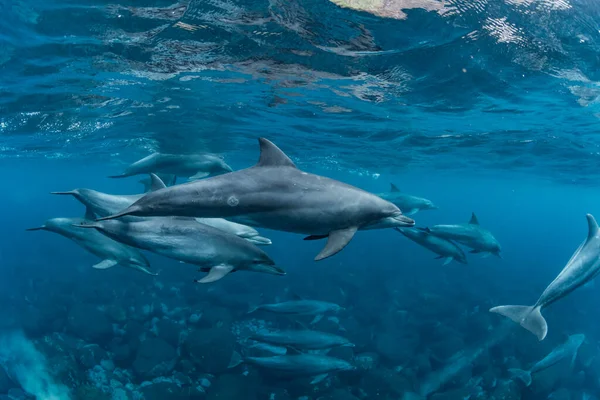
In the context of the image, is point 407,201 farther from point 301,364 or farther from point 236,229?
point 236,229

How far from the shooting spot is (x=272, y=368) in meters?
10.0

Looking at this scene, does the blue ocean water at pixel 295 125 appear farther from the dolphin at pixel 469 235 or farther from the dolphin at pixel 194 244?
the dolphin at pixel 194 244

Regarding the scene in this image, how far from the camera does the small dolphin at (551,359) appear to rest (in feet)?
33.2

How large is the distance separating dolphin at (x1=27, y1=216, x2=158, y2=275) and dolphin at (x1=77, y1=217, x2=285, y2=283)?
172cm

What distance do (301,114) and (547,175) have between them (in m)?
30.6

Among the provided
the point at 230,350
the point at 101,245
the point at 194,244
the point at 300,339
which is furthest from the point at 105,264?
the point at 230,350

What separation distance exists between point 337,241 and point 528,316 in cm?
529

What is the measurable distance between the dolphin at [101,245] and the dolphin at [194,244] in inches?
67.7

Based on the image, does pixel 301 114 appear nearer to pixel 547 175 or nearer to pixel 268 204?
pixel 268 204

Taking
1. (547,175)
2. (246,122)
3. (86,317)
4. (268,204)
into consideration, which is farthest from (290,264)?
(547,175)

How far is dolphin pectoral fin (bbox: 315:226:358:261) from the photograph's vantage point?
387 cm

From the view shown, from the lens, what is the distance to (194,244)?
559cm

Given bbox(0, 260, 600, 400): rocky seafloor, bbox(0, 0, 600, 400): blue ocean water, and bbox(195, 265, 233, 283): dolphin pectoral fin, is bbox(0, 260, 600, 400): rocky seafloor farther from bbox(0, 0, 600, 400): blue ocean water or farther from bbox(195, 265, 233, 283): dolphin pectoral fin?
bbox(195, 265, 233, 283): dolphin pectoral fin

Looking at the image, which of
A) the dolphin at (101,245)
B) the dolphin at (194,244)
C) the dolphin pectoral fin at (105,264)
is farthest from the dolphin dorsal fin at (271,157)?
the dolphin pectoral fin at (105,264)
